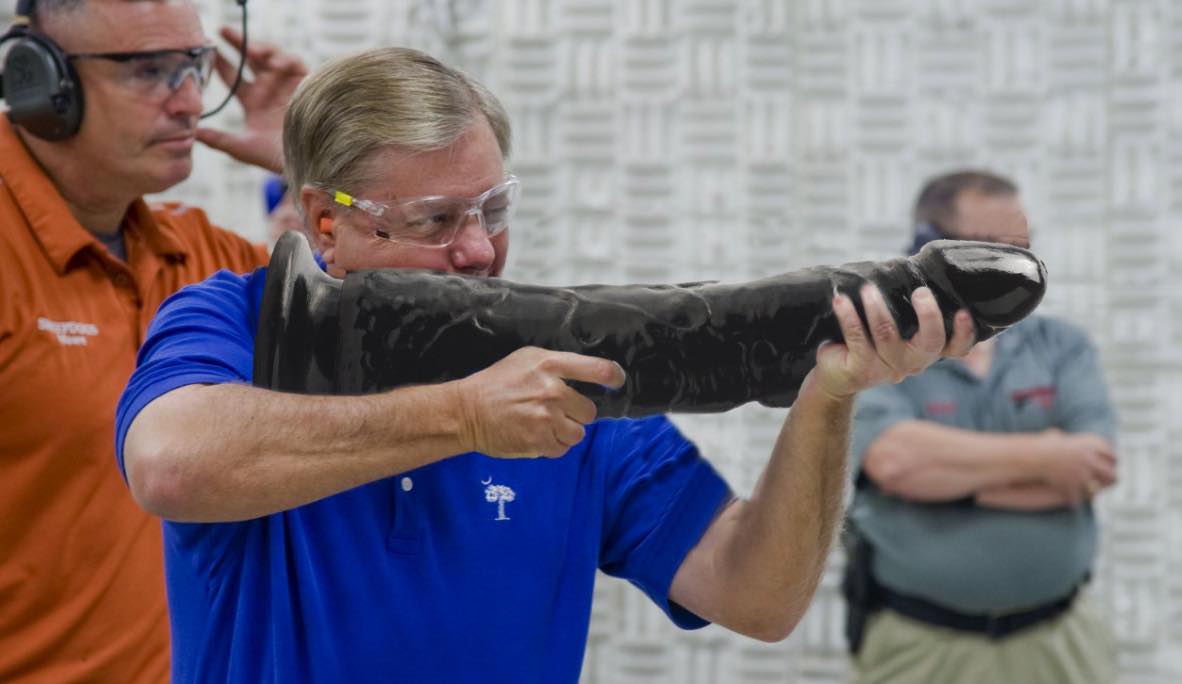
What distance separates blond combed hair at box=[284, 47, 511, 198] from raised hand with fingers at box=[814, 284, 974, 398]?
1.87 ft

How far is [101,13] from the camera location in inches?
106

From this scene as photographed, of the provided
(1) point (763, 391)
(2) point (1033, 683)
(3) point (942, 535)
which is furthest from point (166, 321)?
(2) point (1033, 683)

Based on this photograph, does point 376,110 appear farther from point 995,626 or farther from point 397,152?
point 995,626

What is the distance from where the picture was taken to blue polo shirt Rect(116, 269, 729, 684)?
1.76 meters

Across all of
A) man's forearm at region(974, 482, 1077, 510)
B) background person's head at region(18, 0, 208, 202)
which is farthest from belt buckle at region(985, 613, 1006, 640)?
background person's head at region(18, 0, 208, 202)

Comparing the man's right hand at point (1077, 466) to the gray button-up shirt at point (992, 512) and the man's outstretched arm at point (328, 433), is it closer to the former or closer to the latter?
the gray button-up shirt at point (992, 512)

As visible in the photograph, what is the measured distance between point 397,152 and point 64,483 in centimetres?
102

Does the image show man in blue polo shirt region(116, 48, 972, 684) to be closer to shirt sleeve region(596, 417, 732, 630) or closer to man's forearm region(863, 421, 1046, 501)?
shirt sleeve region(596, 417, 732, 630)

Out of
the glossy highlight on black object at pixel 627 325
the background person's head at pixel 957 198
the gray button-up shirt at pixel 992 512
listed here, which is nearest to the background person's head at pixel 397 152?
the glossy highlight on black object at pixel 627 325

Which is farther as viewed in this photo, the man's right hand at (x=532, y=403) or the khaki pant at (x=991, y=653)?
the khaki pant at (x=991, y=653)

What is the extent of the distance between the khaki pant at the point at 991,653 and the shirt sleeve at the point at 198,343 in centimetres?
253

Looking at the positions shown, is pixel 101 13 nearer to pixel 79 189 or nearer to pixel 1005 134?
pixel 79 189

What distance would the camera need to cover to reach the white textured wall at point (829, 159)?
4.79 m

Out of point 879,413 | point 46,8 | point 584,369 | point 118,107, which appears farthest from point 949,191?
point 584,369
